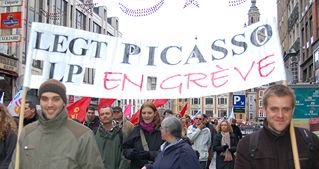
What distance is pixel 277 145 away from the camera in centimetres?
348

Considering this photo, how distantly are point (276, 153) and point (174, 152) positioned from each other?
1705 millimetres

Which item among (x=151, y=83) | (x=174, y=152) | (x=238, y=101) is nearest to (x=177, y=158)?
(x=174, y=152)

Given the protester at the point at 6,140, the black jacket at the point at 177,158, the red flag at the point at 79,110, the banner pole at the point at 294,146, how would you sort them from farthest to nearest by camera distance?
1. the red flag at the point at 79,110
2. the protester at the point at 6,140
3. the black jacket at the point at 177,158
4. the banner pole at the point at 294,146

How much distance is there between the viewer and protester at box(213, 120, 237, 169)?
11.0 metres

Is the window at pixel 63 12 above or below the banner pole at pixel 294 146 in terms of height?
above

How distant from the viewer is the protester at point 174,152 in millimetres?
4930

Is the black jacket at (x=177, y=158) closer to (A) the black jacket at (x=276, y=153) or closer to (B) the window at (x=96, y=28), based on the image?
(A) the black jacket at (x=276, y=153)

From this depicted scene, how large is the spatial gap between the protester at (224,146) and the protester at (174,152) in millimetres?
6041

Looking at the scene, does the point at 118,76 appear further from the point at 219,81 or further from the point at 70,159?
the point at 70,159

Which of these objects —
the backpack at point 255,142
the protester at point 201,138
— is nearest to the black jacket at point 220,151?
the protester at point 201,138

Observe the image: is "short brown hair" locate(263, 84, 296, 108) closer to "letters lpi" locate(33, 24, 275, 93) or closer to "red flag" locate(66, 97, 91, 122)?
"letters lpi" locate(33, 24, 275, 93)

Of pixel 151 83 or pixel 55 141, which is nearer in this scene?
pixel 55 141

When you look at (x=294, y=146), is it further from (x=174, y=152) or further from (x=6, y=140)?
(x=6, y=140)

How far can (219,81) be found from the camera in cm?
512
